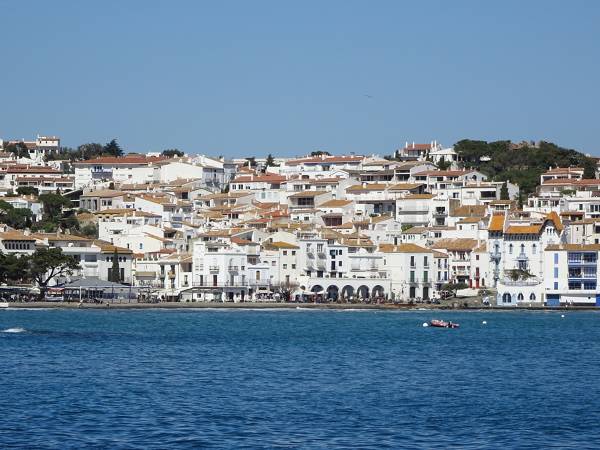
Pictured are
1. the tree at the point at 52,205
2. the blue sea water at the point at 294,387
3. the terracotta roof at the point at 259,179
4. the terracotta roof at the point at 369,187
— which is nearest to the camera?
the blue sea water at the point at 294,387

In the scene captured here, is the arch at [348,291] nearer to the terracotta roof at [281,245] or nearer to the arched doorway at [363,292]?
the arched doorway at [363,292]

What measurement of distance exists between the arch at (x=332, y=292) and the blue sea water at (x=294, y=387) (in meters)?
23.1

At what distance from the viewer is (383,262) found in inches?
3691

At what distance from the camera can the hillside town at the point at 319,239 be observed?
90875 mm

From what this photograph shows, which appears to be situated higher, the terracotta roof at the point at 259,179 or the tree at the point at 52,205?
the terracotta roof at the point at 259,179

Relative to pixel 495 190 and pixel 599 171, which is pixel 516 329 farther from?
pixel 599 171

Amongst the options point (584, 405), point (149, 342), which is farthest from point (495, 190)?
point (584, 405)

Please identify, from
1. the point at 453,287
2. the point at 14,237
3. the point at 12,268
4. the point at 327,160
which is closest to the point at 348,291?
the point at 453,287

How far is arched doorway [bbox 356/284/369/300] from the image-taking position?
305 ft

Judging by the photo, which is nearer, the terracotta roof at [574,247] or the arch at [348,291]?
the terracotta roof at [574,247]

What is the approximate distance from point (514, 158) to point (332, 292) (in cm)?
4627

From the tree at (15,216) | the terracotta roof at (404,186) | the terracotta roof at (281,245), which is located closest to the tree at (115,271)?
the terracotta roof at (281,245)

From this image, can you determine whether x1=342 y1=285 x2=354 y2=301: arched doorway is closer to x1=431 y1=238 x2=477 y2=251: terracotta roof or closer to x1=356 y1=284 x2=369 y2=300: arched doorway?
x1=356 y1=284 x2=369 y2=300: arched doorway

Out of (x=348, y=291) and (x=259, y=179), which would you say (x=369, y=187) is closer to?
(x=259, y=179)
